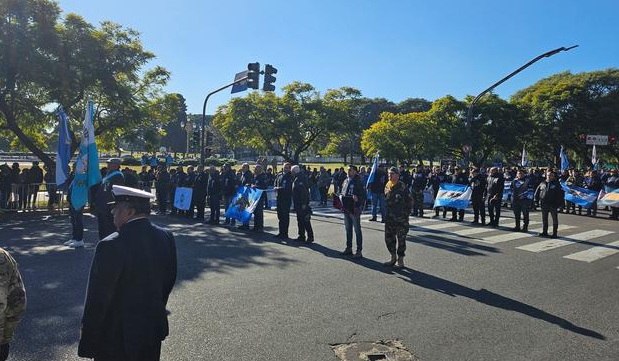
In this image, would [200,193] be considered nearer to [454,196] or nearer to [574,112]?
[454,196]

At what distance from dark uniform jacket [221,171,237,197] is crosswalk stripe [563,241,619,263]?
9164mm

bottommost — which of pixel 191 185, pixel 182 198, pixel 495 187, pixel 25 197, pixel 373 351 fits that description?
pixel 373 351

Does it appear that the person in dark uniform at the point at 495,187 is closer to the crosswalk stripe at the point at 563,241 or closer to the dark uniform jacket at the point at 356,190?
the crosswalk stripe at the point at 563,241

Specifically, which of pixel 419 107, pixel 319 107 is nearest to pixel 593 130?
pixel 319 107

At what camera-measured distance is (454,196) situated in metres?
15.9

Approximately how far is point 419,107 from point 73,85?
255 ft

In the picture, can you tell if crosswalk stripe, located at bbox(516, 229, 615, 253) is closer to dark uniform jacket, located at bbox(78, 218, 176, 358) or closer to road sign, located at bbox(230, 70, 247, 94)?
dark uniform jacket, located at bbox(78, 218, 176, 358)

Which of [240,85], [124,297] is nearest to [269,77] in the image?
[240,85]

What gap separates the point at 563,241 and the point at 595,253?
153 cm

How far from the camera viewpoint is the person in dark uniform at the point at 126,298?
102 inches

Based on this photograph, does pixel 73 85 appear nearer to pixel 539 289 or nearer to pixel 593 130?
pixel 539 289

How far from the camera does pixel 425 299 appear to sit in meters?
6.36

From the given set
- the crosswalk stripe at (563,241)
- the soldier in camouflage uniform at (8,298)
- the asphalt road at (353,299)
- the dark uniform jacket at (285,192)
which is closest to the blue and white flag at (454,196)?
the crosswalk stripe at (563,241)

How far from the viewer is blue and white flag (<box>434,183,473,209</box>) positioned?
50.9 feet
